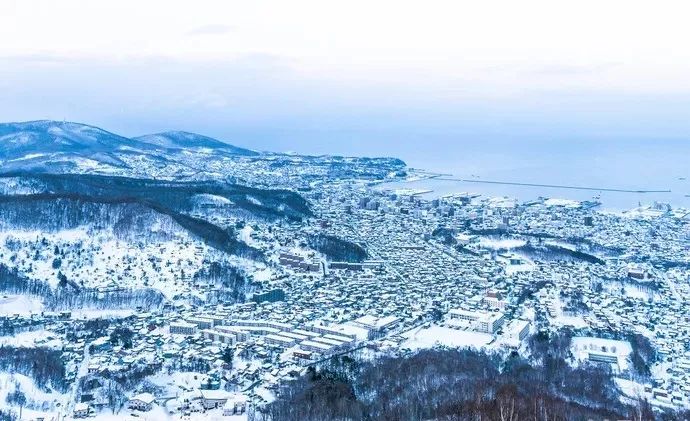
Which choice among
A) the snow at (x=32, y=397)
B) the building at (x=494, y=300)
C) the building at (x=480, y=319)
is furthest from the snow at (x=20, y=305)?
the building at (x=494, y=300)

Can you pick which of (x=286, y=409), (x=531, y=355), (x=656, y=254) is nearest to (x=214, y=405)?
(x=286, y=409)

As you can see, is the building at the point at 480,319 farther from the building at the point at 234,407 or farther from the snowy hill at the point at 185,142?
the snowy hill at the point at 185,142

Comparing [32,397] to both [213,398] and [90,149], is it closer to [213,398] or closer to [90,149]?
[213,398]

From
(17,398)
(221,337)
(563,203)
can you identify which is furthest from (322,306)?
(563,203)

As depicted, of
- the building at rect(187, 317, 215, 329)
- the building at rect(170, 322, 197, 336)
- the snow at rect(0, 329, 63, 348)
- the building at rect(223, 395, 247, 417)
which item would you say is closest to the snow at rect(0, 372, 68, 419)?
the snow at rect(0, 329, 63, 348)

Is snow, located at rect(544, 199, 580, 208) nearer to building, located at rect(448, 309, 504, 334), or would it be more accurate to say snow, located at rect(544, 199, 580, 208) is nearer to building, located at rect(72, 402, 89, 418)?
building, located at rect(448, 309, 504, 334)

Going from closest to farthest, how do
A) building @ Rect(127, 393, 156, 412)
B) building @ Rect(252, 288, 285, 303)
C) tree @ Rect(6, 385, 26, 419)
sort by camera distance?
1. building @ Rect(127, 393, 156, 412)
2. tree @ Rect(6, 385, 26, 419)
3. building @ Rect(252, 288, 285, 303)
